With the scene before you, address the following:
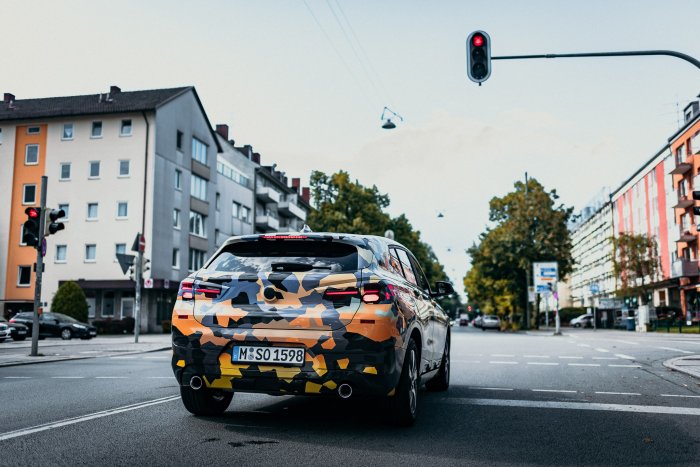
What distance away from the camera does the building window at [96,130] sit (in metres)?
47.2

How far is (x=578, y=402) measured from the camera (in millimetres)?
8203

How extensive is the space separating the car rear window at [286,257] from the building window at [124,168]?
137 ft

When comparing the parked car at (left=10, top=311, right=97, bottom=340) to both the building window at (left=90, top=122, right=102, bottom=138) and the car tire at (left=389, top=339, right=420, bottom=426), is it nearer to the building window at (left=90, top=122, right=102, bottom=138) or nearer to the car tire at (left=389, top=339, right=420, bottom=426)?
the building window at (left=90, top=122, right=102, bottom=138)

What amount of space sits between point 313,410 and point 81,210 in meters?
42.7

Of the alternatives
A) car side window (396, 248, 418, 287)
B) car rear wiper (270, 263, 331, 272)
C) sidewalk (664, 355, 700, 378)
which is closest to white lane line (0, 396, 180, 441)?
car rear wiper (270, 263, 331, 272)

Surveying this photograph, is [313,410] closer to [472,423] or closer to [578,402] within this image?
[472,423]

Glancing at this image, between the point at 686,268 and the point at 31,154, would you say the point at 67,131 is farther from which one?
the point at 686,268

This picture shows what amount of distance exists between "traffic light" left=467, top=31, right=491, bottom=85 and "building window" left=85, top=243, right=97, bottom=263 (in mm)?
37134

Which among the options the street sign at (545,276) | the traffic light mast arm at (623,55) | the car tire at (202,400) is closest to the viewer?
the car tire at (202,400)

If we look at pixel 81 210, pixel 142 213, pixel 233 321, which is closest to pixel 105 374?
pixel 233 321

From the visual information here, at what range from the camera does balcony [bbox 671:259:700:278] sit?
51.9m

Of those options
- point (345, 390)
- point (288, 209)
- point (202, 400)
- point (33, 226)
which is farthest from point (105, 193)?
point (345, 390)

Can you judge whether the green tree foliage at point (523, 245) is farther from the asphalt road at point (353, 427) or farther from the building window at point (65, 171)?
the asphalt road at point (353, 427)

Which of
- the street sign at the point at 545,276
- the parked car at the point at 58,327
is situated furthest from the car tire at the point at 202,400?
the street sign at the point at 545,276
